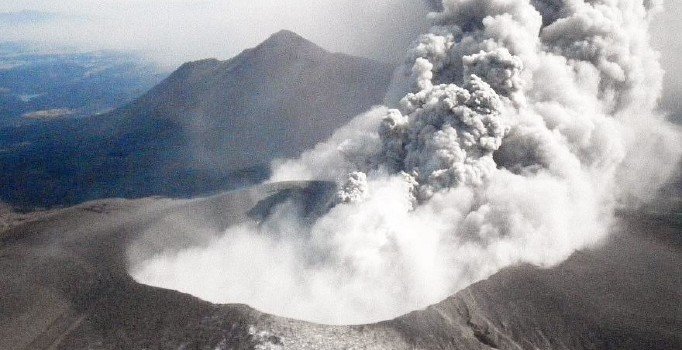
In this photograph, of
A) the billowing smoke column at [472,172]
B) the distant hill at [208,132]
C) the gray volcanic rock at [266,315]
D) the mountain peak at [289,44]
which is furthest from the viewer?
the mountain peak at [289,44]

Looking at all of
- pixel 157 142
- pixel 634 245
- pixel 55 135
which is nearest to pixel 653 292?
pixel 634 245

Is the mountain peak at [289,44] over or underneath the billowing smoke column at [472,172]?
over

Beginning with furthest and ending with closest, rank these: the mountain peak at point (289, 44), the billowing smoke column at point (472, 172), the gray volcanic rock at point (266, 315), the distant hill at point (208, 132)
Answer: the mountain peak at point (289, 44), the distant hill at point (208, 132), the billowing smoke column at point (472, 172), the gray volcanic rock at point (266, 315)

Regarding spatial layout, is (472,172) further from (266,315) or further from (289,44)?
(289,44)

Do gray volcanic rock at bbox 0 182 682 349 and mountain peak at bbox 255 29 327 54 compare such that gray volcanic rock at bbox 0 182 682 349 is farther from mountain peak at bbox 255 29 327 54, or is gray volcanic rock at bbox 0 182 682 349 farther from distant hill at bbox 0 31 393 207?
mountain peak at bbox 255 29 327 54

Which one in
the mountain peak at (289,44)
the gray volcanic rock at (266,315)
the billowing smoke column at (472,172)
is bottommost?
the gray volcanic rock at (266,315)

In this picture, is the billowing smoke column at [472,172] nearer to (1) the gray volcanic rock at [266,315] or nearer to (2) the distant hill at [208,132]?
(1) the gray volcanic rock at [266,315]

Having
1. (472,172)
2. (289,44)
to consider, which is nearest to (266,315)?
(472,172)

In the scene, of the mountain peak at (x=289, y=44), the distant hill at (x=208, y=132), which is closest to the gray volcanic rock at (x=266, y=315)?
the distant hill at (x=208, y=132)
